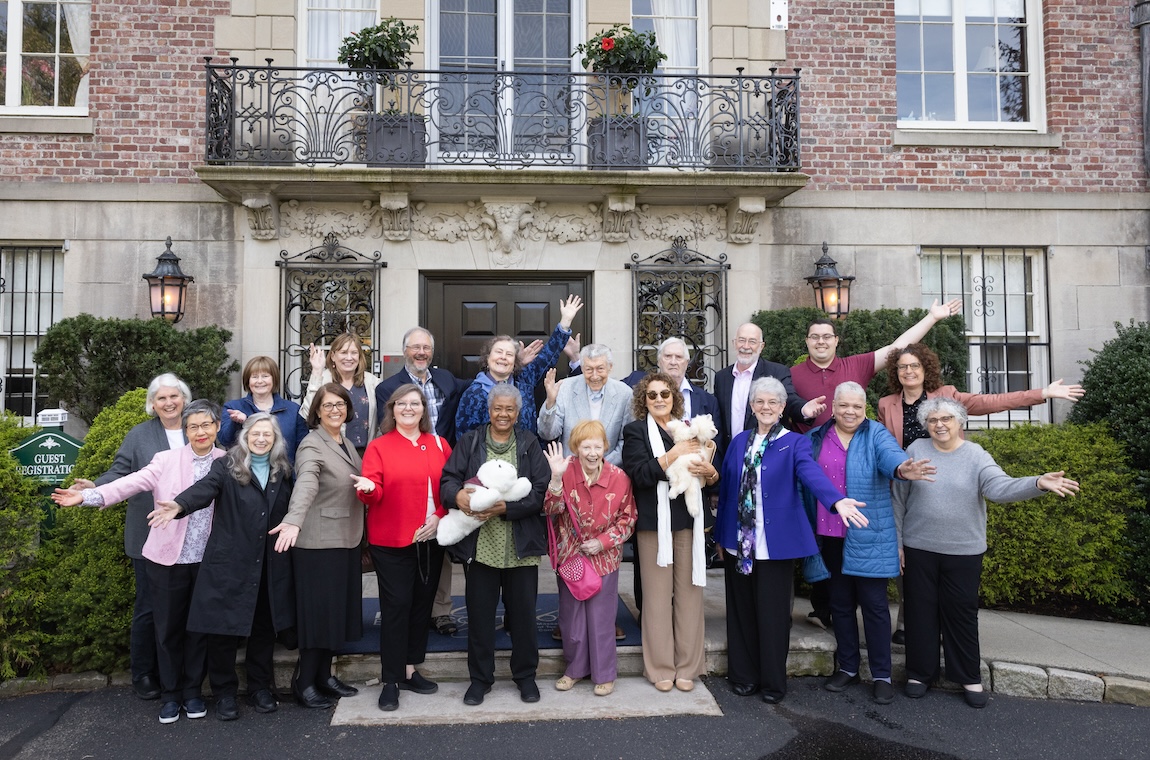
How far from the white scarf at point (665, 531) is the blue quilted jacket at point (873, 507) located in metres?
0.84

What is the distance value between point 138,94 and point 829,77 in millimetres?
7003

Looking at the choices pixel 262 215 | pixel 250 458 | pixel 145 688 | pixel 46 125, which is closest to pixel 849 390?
pixel 250 458

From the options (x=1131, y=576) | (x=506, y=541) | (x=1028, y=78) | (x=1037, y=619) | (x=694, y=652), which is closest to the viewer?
(x=506, y=541)

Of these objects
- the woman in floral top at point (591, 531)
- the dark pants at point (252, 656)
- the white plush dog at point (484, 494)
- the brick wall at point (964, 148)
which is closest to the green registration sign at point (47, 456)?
the dark pants at point (252, 656)

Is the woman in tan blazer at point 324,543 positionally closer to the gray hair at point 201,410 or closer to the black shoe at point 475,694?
the gray hair at point 201,410

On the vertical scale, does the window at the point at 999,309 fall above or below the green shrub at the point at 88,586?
above

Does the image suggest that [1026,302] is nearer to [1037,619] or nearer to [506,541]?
[1037,619]

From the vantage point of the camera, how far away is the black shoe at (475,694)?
4.34 meters

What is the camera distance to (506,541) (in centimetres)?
432

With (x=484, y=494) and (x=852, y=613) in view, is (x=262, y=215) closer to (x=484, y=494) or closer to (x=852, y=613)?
(x=484, y=494)

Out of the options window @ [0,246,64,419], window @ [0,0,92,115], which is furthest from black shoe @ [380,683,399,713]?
window @ [0,0,92,115]

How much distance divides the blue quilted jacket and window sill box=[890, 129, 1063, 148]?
5.00 metres

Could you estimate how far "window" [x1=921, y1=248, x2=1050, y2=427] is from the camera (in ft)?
27.7

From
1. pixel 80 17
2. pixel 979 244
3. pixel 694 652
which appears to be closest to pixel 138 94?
pixel 80 17
